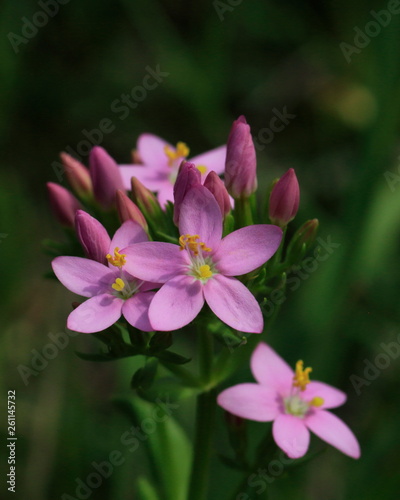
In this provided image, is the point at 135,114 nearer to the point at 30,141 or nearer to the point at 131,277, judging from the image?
the point at 30,141

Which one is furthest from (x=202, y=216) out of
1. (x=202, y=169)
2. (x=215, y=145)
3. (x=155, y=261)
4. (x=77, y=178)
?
(x=215, y=145)

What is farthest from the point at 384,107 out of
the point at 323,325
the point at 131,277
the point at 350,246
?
the point at 131,277

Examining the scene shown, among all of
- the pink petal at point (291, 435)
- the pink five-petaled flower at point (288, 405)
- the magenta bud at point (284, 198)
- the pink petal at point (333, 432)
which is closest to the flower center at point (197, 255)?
the magenta bud at point (284, 198)

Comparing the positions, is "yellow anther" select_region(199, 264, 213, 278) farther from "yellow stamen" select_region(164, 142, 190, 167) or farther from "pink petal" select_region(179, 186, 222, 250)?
"yellow stamen" select_region(164, 142, 190, 167)

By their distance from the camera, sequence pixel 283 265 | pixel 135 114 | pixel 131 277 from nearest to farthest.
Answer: pixel 131 277
pixel 283 265
pixel 135 114

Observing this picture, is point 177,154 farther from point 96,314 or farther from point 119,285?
point 96,314

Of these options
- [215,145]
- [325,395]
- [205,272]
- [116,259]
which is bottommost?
[325,395]

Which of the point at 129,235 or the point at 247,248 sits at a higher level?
the point at 129,235
